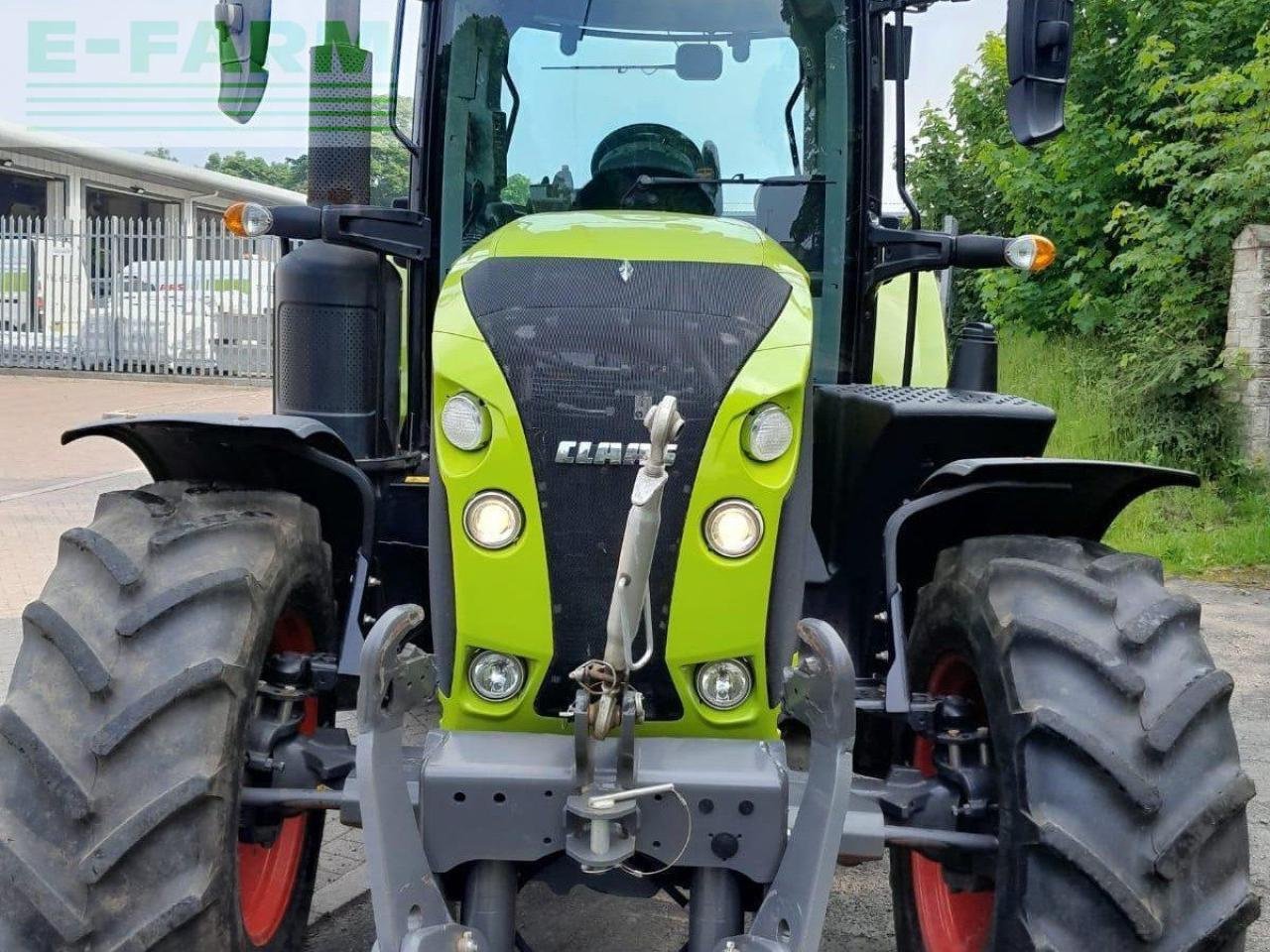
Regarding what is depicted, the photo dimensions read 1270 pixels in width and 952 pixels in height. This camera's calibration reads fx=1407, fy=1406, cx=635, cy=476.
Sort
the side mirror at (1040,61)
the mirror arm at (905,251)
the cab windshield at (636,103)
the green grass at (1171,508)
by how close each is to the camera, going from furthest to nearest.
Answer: the green grass at (1171,508) < the mirror arm at (905,251) < the cab windshield at (636,103) < the side mirror at (1040,61)

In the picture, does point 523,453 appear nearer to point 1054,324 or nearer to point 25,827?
point 25,827

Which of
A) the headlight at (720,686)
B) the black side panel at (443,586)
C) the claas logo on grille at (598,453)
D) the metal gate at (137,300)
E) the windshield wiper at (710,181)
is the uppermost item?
the metal gate at (137,300)

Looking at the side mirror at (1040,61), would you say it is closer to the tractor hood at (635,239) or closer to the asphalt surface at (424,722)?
the tractor hood at (635,239)

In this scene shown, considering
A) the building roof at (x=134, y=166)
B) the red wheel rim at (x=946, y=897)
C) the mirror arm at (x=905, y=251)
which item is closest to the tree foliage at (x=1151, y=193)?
the mirror arm at (x=905, y=251)

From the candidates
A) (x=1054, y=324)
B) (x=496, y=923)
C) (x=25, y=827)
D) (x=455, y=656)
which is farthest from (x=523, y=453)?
(x=1054, y=324)

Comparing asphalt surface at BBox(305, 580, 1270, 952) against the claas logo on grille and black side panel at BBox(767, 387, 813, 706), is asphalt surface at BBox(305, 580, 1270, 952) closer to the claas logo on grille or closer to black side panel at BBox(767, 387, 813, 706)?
black side panel at BBox(767, 387, 813, 706)

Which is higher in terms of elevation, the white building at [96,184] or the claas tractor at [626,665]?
the white building at [96,184]

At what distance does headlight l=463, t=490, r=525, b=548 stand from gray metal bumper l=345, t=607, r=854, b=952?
258 millimetres

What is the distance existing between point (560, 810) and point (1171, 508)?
859 cm

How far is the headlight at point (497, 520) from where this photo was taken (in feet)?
9.09

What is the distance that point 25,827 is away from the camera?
2.50m

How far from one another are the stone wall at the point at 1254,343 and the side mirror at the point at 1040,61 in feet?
24.3

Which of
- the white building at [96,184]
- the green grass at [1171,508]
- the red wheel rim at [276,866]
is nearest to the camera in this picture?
the red wheel rim at [276,866]

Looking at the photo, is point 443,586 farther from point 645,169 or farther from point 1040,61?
point 1040,61
